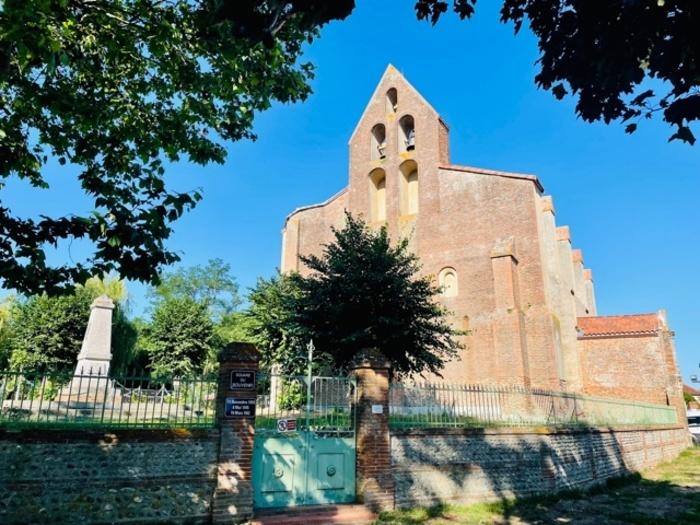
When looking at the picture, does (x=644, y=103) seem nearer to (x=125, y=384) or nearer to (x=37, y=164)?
(x=125, y=384)

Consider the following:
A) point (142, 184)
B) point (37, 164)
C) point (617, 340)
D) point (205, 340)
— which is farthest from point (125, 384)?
point (617, 340)

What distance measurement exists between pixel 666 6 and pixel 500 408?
414 inches

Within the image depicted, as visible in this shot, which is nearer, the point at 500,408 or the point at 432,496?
the point at 432,496

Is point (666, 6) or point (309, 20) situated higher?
point (666, 6)

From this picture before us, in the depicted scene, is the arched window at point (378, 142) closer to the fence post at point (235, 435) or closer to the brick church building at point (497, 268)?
the brick church building at point (497, 268)

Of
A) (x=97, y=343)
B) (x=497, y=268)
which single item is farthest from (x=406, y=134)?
(x=97, y=343)

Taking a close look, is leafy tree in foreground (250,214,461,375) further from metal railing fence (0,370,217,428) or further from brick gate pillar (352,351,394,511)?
metal railing fence (0,370,217,428)

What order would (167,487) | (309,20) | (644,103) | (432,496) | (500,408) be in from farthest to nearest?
(500,408), (432,496), (167,487), (644,103), (309,20)

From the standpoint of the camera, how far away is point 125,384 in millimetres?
8414

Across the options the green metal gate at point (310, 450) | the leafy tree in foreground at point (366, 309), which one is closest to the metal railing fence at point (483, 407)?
the green metal gate at point (310, 450)

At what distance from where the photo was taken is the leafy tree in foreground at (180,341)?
29.0m

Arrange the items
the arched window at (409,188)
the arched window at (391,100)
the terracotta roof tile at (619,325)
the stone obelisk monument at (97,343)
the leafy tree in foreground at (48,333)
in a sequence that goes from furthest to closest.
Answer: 1. the arched window at (391,100)
2. the arched window at (409,188)
3. the leafy tree in foreground at (48,333)
4. the terracotta roof tile at (619,325)
5. the stone obelisk monument at (97,343)

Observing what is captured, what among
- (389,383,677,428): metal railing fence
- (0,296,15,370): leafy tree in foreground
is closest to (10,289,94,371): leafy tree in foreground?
(0,296,15,370): leafy tree in foreground

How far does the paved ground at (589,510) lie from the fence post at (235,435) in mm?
2622
